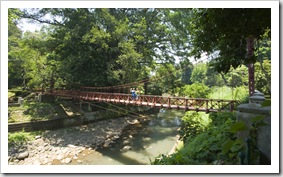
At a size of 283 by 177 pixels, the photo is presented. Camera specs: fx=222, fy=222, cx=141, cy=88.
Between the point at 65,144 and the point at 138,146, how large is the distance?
2.96 metres

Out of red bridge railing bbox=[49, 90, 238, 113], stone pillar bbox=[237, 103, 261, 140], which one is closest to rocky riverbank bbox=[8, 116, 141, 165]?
red bridge railing bbox=[49, 90, 238, 113]

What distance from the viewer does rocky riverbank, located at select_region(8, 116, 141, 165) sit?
758cm

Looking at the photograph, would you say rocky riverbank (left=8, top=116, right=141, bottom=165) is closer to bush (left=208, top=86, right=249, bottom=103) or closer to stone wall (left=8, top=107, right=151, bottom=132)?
stone wall (left=8, top=107, right=151, bottom=132)

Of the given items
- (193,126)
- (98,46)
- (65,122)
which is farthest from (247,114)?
(98,46)

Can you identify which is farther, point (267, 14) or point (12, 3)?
point (12, 3)

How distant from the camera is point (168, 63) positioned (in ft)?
46.4

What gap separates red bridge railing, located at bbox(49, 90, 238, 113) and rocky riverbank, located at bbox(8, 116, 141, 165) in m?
1.66

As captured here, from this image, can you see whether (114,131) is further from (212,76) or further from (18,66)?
(212,76)

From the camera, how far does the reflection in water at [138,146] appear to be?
759 cm

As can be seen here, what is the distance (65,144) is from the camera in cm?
902

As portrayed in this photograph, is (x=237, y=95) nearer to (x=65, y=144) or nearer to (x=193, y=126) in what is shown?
(x=193, y=126)

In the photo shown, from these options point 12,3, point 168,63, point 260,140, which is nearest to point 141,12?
point 168,63
